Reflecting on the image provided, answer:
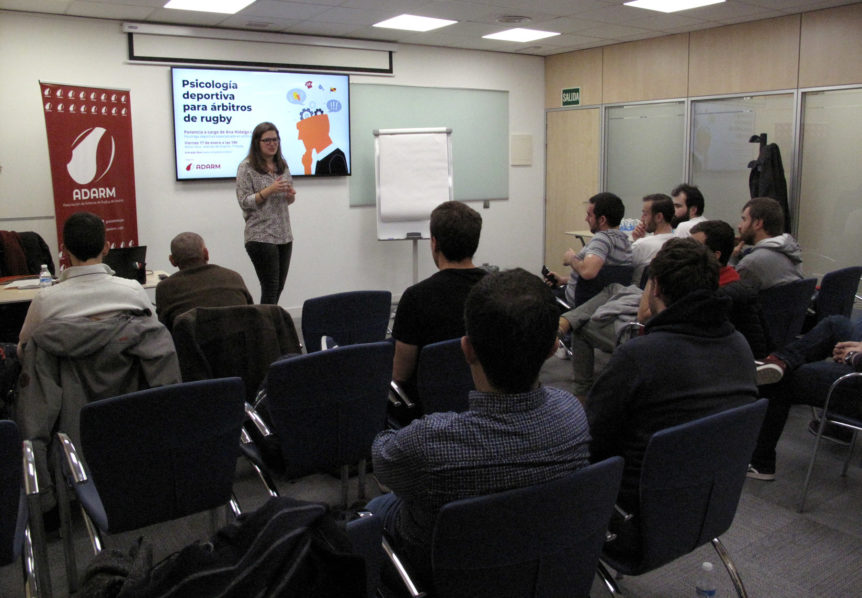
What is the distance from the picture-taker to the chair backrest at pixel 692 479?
173cm

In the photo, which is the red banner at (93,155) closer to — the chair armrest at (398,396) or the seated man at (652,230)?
the chair armrest at (398,396)

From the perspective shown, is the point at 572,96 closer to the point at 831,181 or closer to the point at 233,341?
the point at 831,181

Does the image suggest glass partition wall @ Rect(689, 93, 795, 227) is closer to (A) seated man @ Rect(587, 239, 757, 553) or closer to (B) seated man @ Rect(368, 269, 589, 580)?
(A) seated man @ Rect(587, 239, 757, 553)

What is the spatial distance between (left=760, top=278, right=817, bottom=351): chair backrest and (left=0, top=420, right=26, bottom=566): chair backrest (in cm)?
338

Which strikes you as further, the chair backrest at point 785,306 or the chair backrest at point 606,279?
the chair backrest at point 606,279

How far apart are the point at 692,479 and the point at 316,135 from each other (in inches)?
232

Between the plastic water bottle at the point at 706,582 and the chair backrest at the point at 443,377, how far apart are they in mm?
984

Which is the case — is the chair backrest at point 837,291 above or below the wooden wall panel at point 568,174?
below

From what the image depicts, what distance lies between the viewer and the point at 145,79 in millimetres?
6152

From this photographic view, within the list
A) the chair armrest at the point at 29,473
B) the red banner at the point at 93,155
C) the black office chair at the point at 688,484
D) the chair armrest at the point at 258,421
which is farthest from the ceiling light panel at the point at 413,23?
the black office chair at the point at 688,484

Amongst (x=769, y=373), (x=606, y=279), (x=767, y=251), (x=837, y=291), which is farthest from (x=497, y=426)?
(x=837, y=291)

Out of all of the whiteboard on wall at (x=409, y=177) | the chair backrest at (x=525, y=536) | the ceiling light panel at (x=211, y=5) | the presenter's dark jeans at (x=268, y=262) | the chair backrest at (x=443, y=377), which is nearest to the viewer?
the chair backrest at (x=525, y=536)

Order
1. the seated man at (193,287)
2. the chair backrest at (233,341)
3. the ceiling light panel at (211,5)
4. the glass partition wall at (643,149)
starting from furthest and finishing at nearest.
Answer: the glass partition wall at (643,149) → the ceiling light panel at (211,5) → the seated man at (193,287) → the chair backrest at (233,341)

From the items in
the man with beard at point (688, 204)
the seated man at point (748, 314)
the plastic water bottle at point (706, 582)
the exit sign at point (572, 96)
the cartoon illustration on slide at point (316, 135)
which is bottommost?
the plastic water bottle at point (706, 582)
